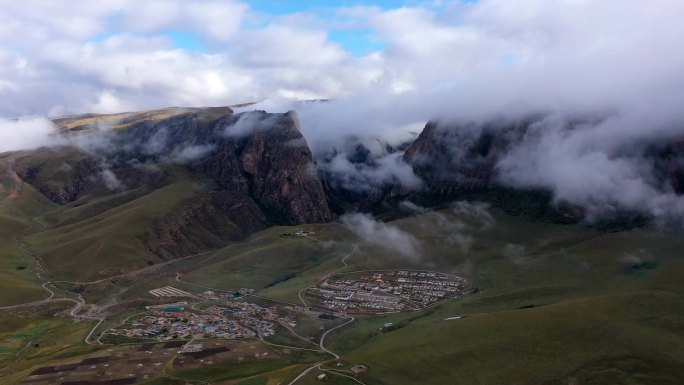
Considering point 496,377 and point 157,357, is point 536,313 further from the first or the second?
point 157,357

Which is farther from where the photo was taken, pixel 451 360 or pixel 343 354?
pixel 343 354

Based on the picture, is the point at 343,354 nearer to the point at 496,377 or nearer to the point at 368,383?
the point at 368,383

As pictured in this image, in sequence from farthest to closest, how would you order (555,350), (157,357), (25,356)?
(25,356)
(157,357)
(555,350)

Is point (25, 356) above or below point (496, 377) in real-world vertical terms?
above

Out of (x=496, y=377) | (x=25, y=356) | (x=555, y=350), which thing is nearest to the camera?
(x=496, y=377)

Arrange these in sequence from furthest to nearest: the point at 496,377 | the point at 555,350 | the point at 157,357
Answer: the point at 157,357, the point at 555,350, the point at 496,377

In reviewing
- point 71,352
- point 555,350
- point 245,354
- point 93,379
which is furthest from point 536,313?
point 71,352

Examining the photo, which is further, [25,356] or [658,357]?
[25,356]

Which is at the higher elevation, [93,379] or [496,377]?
Result: [93,379]

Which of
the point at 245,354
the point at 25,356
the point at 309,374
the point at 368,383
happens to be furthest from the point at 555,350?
the point at 25,356
